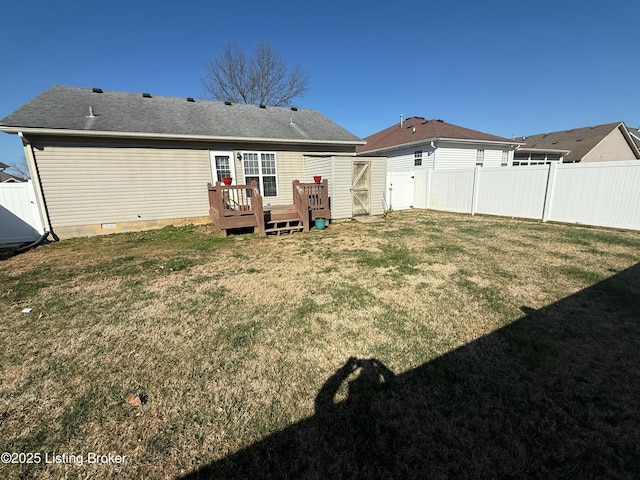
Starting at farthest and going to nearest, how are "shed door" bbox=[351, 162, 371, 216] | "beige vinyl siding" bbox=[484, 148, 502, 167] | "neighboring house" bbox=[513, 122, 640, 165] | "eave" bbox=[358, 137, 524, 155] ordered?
"neighboring house" bbox=[513, 122, 640, 165] → "beige vinyl siding" bbox=[484, 148, 502, 167] → "eave" bbox=[358, 137, 524, 155] → "shed door" bbox=[351, 162, 371, 216]

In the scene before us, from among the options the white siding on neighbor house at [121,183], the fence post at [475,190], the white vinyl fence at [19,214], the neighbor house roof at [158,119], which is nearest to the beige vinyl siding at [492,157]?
the fence post at [475,190]

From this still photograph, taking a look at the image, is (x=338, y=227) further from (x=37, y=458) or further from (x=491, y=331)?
(x=37, y=458)

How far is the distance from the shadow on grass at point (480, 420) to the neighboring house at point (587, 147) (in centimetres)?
2127

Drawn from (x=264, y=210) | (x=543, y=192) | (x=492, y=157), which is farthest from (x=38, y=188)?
(x=492, y=157)

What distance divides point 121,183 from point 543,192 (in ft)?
44.3

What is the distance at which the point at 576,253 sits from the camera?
584cm

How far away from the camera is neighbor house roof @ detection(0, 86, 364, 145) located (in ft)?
25.7

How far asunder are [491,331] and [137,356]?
3.72 meters

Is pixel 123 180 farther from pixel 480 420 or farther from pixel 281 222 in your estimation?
pixel 480 420

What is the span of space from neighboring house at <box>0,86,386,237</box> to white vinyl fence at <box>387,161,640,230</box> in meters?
3.63

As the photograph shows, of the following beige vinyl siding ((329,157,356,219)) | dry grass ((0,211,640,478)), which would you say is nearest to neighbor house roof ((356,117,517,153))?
beige vinyl siding ((329,157,356,219))

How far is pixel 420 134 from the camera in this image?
53.5 ft

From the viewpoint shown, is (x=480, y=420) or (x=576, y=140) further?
(x=576, y=140)

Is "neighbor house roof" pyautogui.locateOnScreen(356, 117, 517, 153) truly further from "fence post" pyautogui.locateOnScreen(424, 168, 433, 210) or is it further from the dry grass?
the dry grass
